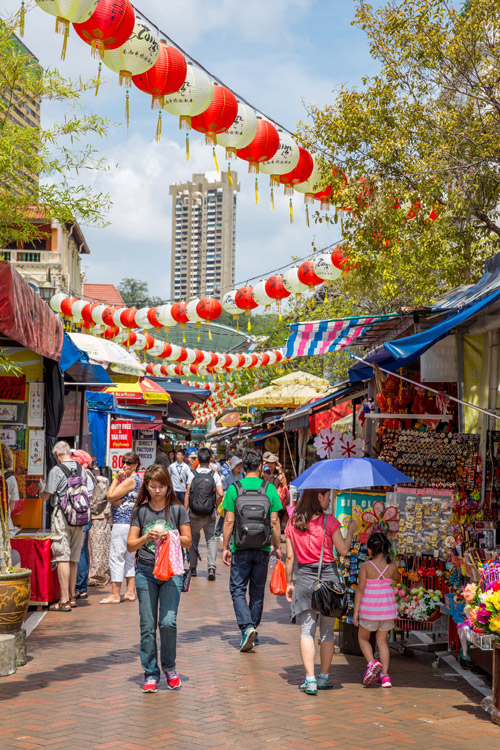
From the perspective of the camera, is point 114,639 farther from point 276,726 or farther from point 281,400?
point 281,400

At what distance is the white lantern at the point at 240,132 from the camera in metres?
10.3

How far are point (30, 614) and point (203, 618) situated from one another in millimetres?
2020

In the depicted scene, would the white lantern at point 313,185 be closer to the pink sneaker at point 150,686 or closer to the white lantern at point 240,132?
the white lantern at point 240,132

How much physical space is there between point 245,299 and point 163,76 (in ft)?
30.8

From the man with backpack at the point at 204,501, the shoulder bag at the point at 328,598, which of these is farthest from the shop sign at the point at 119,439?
the shoulder bag at the point at 328,598

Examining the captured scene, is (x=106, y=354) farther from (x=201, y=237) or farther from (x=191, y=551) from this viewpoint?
(x=201, y=237)

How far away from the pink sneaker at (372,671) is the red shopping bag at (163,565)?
1.84 m

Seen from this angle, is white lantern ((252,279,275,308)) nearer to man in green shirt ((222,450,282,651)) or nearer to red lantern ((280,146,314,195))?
red lantern ((280,146,314,195))

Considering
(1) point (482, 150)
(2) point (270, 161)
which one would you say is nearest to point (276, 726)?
(2) point (270, 161)

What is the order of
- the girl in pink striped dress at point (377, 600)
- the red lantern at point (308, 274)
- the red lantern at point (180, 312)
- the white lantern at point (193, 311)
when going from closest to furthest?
the girl in pink striped dress at point (377, 600) → the red lantern at point (308, 274) → the white lantern at point (193, 311) → the red lantern at point (180, 312)

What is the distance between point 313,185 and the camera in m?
12.5

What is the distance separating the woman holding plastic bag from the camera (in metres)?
6.55

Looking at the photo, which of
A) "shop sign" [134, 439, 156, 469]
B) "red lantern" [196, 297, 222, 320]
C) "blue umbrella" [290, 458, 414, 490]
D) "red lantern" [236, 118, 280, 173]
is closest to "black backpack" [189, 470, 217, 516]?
"red lantern" [236, 118, 280, 173]

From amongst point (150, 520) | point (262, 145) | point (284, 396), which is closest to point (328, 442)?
point (262, 145)
